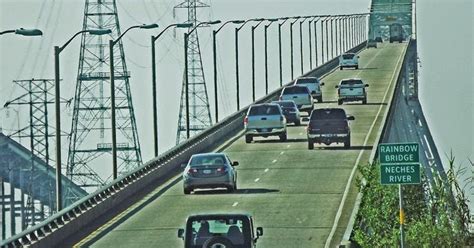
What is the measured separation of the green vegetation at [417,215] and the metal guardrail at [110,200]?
326 inches

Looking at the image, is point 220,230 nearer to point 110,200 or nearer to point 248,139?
point 110,200

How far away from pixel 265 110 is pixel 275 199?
77.9 ft

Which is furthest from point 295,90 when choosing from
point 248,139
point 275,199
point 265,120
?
point 275,199

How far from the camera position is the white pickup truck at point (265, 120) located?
3009 inches

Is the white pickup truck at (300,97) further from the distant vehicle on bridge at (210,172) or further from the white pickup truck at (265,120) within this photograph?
the distant vehicle on bridge at (210,172)

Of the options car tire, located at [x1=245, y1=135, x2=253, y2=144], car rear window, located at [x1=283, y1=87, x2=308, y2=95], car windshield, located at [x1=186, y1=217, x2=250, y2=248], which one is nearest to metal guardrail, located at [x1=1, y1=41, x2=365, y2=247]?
car tire, located at [x1=245, y1=135, x2=253, y2=144]

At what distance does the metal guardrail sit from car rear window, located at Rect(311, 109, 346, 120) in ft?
19.2

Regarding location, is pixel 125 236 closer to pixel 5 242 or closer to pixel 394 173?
pixel 5 242

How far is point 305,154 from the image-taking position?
7100cm

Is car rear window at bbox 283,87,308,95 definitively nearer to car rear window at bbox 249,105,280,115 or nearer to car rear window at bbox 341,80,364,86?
car rear window at bbox 341,80,364,86

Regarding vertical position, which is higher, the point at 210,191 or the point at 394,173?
the point at 394,173

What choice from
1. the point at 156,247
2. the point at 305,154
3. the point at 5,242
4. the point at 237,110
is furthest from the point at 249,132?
the point at 5,242

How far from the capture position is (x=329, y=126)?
71.3 meters

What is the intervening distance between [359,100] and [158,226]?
61286mm
